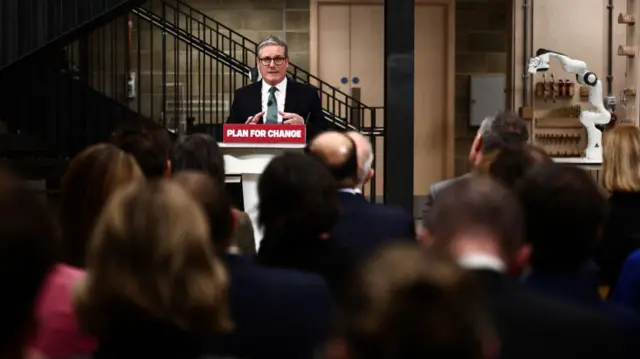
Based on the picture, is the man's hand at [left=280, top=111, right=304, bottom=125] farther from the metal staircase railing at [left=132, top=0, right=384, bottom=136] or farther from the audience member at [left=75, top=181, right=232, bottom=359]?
the metal staircase railing at [left=132, top=0, right=384, bottom=136]

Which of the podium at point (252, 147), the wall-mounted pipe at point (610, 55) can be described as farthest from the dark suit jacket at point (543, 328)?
the wall-mounted pipe at point (610, 55)

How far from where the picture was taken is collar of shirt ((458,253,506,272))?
4.56 ft

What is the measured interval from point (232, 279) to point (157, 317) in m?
0.42

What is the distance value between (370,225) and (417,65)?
23.1ft

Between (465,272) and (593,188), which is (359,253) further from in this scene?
(465,272)

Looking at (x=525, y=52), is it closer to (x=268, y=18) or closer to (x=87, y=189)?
(x=268, y=18)

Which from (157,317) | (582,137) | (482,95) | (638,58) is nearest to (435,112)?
(482,95)

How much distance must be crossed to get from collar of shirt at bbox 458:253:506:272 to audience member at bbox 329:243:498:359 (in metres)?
0.36

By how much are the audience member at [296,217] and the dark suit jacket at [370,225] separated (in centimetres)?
40

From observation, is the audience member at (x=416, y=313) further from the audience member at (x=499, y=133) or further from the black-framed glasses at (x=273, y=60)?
the black-framed glasses at (x=273, y=60)

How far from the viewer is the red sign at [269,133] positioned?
411cm

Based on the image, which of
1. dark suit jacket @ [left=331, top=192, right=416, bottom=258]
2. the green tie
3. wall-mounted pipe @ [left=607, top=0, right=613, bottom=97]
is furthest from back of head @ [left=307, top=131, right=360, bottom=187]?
wall-mounted pipe @ [left=607, top=0, right=613, bottom=97]

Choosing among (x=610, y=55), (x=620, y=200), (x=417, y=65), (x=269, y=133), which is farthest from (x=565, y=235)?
(x=417, y=65)

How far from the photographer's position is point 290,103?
474cm
